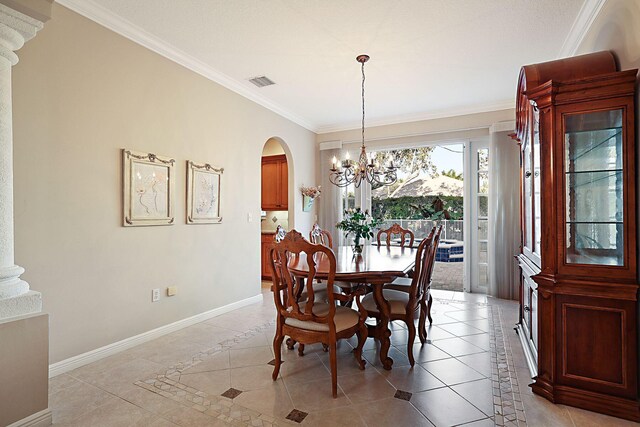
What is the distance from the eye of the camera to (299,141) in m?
5.79

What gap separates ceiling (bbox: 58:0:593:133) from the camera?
266 cm

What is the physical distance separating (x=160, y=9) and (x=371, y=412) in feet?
10.9

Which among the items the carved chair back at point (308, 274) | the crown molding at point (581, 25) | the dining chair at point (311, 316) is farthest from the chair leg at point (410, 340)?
the crown molding at point (581, 25)

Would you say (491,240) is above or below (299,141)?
below

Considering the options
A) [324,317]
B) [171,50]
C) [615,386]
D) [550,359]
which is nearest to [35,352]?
[324,317]

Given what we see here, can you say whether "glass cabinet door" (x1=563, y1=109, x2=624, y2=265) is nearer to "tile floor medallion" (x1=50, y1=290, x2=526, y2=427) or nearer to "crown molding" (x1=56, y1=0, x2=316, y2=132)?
"tile floor medallion" (x1=50, y1=290, x2=526, y2=427)

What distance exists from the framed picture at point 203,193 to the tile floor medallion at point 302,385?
1273 millimetres

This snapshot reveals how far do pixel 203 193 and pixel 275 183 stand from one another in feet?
7.91

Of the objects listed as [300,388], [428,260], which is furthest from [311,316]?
[428,260]

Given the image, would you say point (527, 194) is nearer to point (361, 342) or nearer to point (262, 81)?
point (361, 342)

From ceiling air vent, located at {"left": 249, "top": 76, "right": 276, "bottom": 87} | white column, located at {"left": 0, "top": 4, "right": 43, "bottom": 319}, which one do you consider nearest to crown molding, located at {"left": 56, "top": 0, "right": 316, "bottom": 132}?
ceiling air vent, located at {"left": 249, "top": 76, "right": 276, "bottom": 87}

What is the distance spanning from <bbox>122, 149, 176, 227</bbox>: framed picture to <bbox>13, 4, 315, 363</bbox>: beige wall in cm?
7

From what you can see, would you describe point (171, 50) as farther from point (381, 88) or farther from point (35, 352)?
point (35, 352)

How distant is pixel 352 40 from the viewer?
3.13 meters
